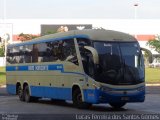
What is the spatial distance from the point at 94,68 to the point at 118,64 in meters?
0.88

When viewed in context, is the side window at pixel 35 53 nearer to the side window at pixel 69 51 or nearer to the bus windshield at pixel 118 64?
the side window at pixel 69 51

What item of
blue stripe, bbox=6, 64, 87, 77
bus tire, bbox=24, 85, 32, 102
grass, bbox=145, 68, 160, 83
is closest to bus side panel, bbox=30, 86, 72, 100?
bus tire, bbox=24, 85, 32, 102

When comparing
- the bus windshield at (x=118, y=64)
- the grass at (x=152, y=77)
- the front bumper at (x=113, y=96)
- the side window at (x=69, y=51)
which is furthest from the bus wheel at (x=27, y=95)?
the grass at (x=152, y=77)

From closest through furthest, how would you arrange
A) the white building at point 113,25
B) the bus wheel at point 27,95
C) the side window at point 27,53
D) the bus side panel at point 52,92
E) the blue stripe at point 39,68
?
1. the bus side panel at point 52,92
2. the blue stripe at point 39,68
3. the side window at point 27,53
4. the bus wheel at point 27,95
5. the white building at point 113,25

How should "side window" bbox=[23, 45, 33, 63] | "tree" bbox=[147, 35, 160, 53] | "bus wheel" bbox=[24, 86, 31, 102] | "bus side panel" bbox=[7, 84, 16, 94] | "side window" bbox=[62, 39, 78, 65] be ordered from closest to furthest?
"side window" bbox=[62, 39, 78, 65], "side window" bbox=[23, 45, 33, 63], "bus wheel" bbox=[24, 86, 31, 102], "bus side panel" bbox=[7, 84, 16, 94], "tree" bbox=[147, 35, 160, 53]

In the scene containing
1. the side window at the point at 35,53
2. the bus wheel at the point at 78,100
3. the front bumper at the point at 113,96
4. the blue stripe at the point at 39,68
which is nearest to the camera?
the front bumper at the point at 113,96

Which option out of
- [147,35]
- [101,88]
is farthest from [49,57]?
[147,35]

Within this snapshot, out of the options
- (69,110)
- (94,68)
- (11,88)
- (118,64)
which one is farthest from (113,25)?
(94,68)

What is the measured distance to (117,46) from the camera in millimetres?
20922

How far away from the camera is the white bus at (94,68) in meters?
20.3

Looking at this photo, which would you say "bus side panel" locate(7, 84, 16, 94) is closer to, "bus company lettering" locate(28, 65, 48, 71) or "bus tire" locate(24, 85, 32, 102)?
"bus tire" locate(24, 85, 32, 102)

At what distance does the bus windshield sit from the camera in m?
20.4

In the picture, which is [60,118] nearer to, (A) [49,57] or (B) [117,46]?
(B) [117,46]

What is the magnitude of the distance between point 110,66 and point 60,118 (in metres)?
4.04
